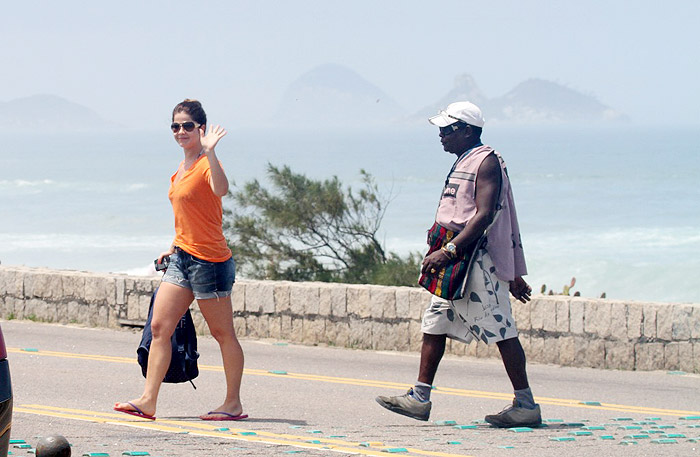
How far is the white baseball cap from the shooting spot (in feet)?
21.0

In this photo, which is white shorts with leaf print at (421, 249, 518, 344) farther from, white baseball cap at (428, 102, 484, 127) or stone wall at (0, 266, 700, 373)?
stone wall at (0, 266, 700, 373)

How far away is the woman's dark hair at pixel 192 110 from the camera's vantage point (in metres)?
6.26

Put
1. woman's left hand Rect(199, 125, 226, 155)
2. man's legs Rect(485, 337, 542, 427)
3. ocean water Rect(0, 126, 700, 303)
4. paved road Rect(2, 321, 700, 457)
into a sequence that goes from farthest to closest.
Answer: ocean water Rect(0, 126, 700, 303), man's legs Rect(485, 337, 542, 427), woman's left hand Rect(199, 125, 226, 155), paved road Rect(2, 321, 700, 457)

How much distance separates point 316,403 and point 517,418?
4.95 ft

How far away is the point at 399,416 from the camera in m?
6.86

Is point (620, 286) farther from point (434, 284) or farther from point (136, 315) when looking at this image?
point (434, 284)

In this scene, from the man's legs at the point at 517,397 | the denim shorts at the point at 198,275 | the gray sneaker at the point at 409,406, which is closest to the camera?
the denim shorts at the point at 198,275

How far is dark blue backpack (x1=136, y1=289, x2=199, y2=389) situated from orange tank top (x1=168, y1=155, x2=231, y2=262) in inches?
16.2

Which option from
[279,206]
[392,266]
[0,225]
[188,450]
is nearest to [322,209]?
[279,206]

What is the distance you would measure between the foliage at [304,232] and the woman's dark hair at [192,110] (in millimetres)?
11426

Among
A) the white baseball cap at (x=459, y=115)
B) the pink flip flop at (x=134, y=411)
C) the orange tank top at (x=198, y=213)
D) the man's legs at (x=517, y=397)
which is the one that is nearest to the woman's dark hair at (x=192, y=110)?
the orange tank top at (x=198, y=213)

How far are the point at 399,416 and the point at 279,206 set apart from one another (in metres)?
12.8

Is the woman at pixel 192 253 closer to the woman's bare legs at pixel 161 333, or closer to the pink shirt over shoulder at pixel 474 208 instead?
the woman's bare legs at pixel 161 333

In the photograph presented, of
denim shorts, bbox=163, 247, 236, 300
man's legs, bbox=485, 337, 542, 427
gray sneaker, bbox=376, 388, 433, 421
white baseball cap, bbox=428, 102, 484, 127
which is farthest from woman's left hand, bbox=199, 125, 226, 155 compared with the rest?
man's legs, bbox=485, 337, 542, 427
